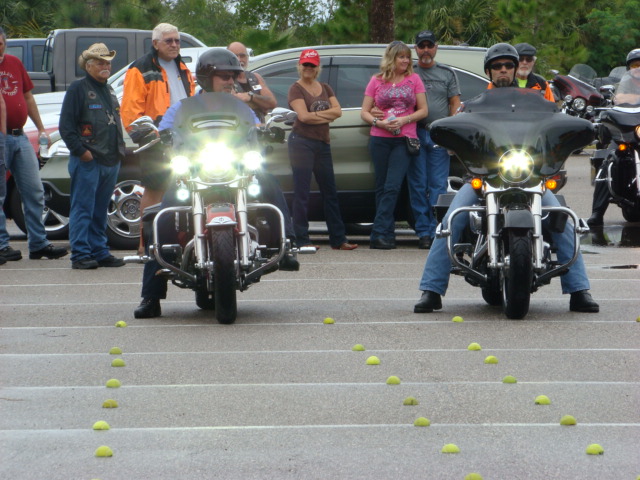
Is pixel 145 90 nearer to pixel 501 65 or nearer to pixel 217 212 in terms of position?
pixel 217 212

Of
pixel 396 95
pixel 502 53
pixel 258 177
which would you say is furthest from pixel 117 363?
pixel 396 95

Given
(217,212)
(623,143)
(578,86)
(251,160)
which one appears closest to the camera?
(217,212)

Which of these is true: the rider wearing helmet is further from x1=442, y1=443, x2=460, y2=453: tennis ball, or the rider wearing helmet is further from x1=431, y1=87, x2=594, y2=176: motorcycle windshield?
x1=442, y1=443, x2=460, y2=453: tennis ball

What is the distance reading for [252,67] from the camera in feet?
43.0

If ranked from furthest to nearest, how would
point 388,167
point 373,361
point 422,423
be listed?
point 388,167
point 373,361
point 422,423

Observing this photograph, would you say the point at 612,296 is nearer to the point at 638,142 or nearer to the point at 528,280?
the point at 528,280

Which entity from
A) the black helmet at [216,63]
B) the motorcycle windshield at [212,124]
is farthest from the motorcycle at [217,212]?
the black helmet at [216,63]

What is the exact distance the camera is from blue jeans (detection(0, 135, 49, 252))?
12227 mm

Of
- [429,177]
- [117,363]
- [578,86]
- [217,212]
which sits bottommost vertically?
[578,86]

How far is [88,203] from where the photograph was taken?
11672mm

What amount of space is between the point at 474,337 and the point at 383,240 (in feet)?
16.3

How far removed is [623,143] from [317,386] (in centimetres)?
863

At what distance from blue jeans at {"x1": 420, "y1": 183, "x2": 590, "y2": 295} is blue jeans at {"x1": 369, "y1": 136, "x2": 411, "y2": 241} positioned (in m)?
3.59

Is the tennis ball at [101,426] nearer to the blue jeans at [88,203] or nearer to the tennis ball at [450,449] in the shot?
the tennis ball at [450,449]
